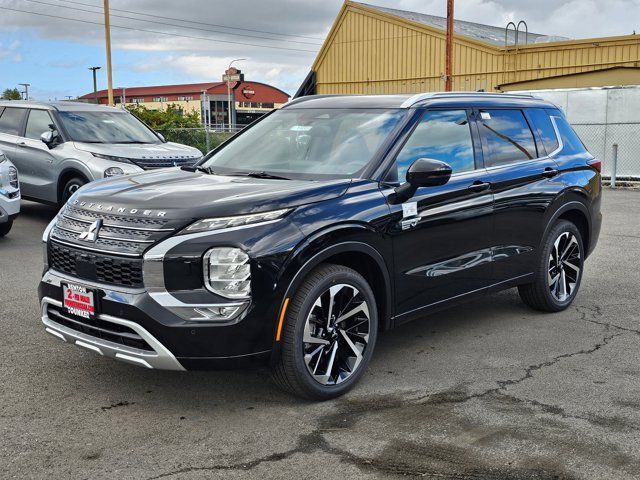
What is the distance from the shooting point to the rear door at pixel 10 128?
11875mm

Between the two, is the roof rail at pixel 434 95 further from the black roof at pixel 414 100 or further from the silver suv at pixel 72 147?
the silver suv at pixel 72 147

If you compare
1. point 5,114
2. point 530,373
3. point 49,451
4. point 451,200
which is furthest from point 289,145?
point 5,114

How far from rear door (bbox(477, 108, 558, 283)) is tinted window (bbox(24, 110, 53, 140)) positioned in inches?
316

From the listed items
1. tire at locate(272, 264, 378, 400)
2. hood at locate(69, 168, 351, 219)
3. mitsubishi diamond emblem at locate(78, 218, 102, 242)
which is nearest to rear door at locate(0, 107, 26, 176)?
hood at locate(69, 168, 351, 219)

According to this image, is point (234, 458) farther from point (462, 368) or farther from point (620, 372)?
point (620, 372)

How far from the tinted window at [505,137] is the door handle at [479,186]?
0.65 feet

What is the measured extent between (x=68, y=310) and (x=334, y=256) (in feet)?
5.10

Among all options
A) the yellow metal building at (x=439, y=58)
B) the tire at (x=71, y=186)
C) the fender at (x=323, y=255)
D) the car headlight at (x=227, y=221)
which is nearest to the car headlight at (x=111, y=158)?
the tire at (x=71, y=186)

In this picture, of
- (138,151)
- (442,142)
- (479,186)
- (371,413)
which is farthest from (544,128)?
(138,151)

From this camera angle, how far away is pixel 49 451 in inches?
146

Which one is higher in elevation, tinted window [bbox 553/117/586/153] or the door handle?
tinted window [bbox 553/117/586/153]

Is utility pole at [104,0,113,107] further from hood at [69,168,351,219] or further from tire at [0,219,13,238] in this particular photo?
hood at [69,168,351,219]

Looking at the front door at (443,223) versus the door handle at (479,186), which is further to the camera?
the door handle at (479,186)

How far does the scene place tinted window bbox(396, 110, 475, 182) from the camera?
Answer: 16.3ft
